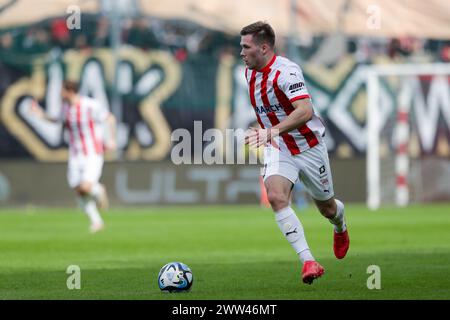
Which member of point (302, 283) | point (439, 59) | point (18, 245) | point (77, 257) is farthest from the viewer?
point (439, 59)

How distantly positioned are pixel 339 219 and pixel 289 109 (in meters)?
1.51

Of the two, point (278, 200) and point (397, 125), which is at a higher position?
point (397, 125)

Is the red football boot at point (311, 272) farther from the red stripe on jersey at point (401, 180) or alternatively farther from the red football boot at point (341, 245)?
the red stripe on jersey at point (401, 180)

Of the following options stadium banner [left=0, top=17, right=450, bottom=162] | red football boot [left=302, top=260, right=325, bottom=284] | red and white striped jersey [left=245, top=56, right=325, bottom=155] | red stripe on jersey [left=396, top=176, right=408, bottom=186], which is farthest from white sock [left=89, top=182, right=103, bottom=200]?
red football boot [left=302, top=260, right=325, bottom=284]

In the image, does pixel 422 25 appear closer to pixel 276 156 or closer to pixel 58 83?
pixel 58 83

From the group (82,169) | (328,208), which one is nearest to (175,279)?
(328,208)

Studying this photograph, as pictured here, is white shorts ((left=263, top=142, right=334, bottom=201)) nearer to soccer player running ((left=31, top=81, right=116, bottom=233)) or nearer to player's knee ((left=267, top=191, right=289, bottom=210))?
A: player's knee ((left=267, top=191, right=289, bottom=210))

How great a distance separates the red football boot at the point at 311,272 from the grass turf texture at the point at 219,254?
0.13m

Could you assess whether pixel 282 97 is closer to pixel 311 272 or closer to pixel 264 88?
pixel 264 88

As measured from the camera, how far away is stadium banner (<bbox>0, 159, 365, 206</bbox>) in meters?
25.5

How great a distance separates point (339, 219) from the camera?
1144cm

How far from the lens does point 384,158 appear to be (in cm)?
2636

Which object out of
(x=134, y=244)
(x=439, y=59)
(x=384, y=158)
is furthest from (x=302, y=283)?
(x=439, y=59)

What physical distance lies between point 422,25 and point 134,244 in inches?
521
